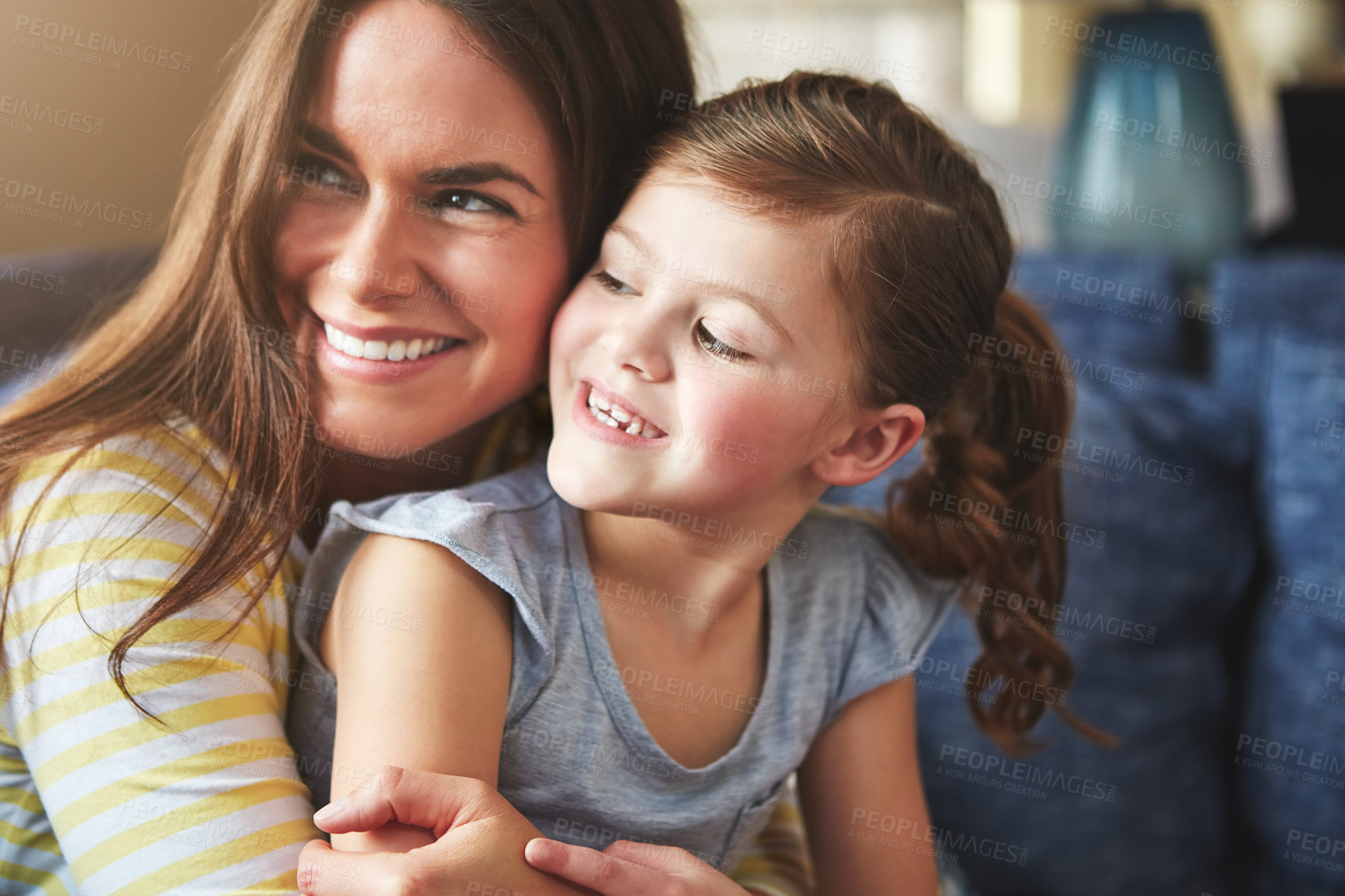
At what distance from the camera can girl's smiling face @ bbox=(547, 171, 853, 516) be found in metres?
0.79

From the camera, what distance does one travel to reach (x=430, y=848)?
653 mm

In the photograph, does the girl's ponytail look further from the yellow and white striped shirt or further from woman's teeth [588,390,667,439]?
the yellow and white striped shirt

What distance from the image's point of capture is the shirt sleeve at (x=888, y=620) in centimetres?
97

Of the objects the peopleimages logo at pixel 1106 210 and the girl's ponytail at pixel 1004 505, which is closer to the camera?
the girl's ponytail at pixel 1004 505

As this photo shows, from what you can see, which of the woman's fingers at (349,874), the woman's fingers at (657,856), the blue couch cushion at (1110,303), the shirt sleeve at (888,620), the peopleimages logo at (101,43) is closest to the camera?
the woman's fingers at (349,874)

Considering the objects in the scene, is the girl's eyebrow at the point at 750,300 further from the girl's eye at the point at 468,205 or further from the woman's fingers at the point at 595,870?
the woman's fingers at the point at 595,870

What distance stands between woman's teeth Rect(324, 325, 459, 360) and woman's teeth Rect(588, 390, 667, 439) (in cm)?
15

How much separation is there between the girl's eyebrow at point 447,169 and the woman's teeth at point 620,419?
18 cm

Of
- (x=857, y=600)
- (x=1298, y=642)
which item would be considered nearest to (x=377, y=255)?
(x=857, y=600)

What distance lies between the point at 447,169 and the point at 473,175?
0.02m

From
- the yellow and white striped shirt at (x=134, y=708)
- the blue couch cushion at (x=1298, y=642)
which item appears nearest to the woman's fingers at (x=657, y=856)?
the yellow and white striped shirt at (x=134, y=708)

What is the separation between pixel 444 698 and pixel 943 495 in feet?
1.73

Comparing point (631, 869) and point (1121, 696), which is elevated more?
point (631, 869)

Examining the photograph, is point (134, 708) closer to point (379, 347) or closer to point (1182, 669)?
point (379, 347)
